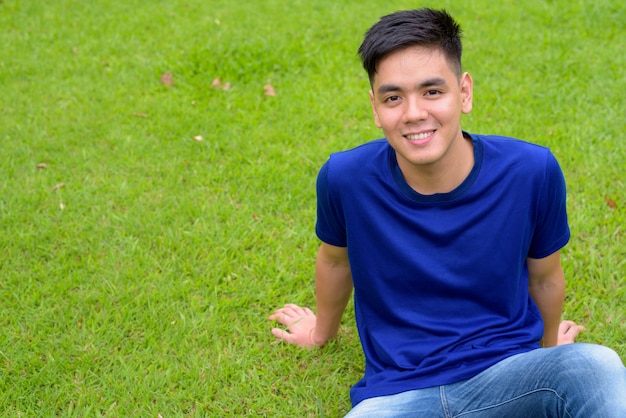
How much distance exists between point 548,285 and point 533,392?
54 centimetres

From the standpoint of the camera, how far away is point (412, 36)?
7.45 feet

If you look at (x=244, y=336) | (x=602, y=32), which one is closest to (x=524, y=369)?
(x=244, y=336)

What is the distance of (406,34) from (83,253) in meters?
2.20

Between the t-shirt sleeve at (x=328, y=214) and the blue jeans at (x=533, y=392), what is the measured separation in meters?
0.60

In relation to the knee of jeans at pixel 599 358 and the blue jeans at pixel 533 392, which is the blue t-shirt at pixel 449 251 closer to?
the blue jeans at pixel 533 392

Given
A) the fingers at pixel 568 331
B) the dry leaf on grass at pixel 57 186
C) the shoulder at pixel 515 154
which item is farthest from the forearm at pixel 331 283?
the dry leaf on grass at pixel 57 186

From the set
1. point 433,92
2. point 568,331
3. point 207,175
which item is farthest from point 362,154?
point 207,175

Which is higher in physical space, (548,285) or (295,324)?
(548,285)

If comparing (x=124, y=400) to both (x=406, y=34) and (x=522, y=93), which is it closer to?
(x=406, y=34)

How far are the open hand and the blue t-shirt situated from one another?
2.18 ft

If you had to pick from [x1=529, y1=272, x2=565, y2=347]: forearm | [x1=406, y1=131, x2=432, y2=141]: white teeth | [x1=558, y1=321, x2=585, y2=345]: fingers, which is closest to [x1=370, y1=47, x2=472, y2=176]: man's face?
[x1=406, y1=131, x2=432, y2=141]: white teeth

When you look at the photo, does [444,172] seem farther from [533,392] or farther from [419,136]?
[533,392]

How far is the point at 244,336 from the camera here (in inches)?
126

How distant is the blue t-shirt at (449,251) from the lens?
2299mm
